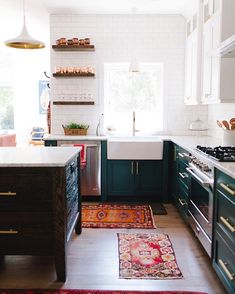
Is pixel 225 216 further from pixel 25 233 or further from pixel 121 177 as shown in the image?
pixel 121 177

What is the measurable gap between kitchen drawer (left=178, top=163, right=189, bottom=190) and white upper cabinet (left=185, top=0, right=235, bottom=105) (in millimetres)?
802

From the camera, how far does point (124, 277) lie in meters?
2.71

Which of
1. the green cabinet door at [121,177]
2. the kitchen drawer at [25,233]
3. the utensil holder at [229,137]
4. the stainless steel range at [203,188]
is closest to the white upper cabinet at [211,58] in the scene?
the utensil holder at [229,137]

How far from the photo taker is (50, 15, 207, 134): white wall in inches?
204

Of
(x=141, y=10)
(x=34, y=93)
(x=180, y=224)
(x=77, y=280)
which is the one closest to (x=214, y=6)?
(x=141, y=10)

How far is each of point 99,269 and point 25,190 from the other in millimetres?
932

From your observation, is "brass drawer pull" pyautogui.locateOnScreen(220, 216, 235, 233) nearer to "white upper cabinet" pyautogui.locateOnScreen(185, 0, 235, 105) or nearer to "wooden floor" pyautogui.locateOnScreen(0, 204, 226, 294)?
"wooden floor" pyautogui.locateOnScreen(0, 204, 226, 294)

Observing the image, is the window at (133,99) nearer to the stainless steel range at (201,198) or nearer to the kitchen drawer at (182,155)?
the kitchen drawer at (182,155)

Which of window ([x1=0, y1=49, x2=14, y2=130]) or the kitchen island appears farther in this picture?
window ([x1=0, y1=49, x2=14, y2=130])

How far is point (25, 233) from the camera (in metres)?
2.59

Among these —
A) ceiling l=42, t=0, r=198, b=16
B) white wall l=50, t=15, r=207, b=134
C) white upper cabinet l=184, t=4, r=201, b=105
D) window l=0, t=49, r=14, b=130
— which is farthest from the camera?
window l=0, t=49, r=14, b=130

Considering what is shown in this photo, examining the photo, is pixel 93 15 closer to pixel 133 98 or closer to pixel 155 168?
pixel 133 98

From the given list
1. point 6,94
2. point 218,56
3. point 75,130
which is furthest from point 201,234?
point 6,94

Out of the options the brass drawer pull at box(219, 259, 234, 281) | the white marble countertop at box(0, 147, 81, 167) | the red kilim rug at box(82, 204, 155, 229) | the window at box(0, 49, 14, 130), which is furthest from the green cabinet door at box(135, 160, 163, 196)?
the window at box(0, 49, 14, 130)
